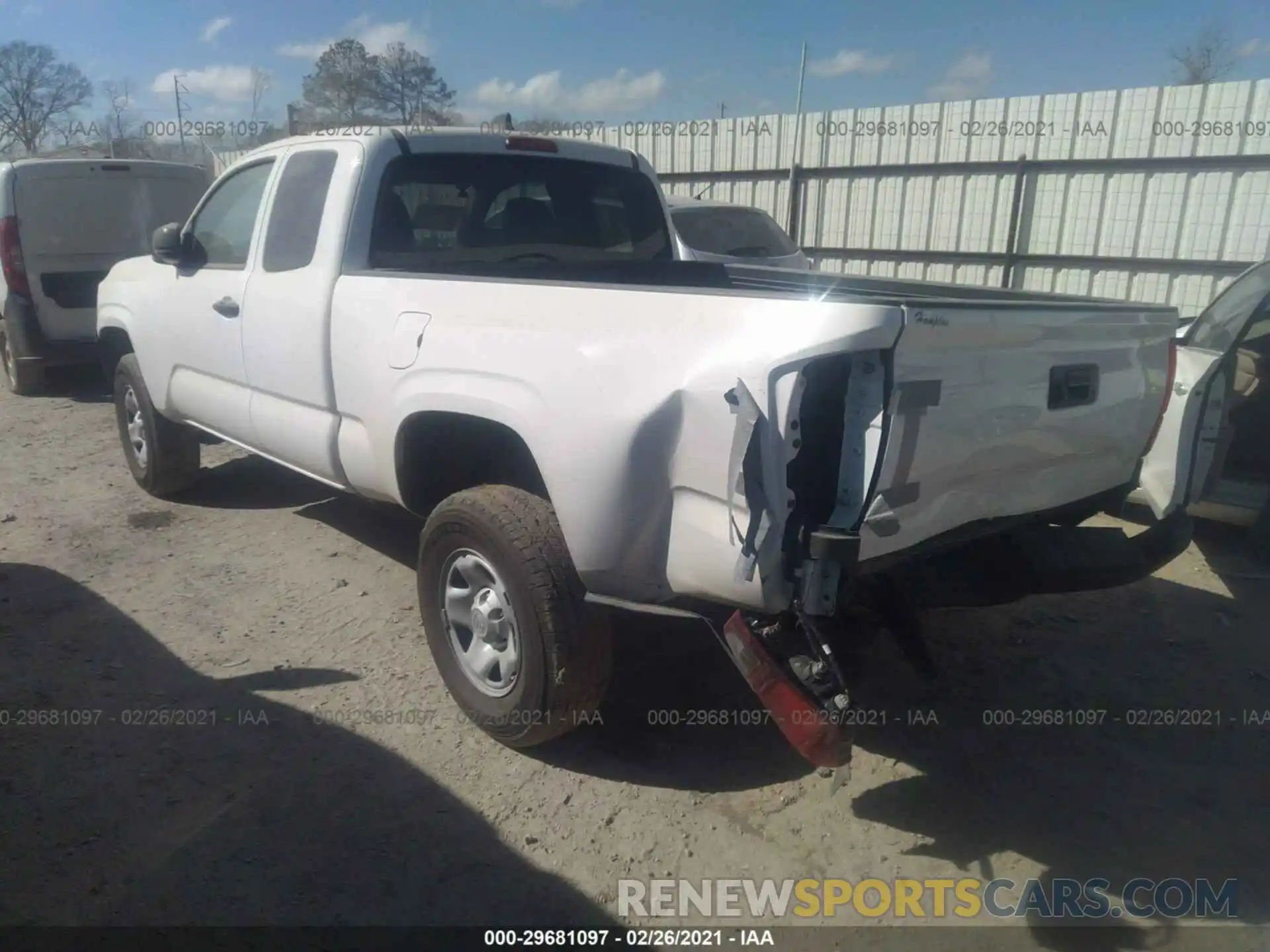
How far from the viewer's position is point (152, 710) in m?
3.48

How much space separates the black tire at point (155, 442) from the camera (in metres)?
5.46

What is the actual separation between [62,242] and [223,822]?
7.22m

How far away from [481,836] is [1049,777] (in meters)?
1.91

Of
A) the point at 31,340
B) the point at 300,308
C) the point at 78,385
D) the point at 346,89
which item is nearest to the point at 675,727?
the point at 300,308

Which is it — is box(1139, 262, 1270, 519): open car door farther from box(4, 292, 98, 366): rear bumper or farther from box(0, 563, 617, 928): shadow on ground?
box(4, 292, 98, 366): rear bumper

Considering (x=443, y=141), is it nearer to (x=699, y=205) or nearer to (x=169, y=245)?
(x=169, y=245)

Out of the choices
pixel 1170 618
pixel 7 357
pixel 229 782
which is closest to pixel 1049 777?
pixel 1170 618

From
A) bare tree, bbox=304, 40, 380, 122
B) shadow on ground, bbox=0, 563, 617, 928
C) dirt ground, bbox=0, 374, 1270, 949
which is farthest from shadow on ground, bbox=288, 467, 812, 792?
bare tree, bbox=304, 40, 380, 122

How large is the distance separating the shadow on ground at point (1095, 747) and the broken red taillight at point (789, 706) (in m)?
0.68

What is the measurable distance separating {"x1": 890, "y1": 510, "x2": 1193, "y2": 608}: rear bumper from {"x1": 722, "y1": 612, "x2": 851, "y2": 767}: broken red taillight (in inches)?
19.7

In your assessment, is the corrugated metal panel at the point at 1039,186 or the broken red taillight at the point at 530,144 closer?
the broken red taillight at the point at 530,144

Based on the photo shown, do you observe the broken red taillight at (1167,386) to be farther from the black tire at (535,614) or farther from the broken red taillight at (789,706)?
the black tire at (535,614)

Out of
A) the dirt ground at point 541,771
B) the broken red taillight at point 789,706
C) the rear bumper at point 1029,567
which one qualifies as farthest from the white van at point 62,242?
the rear bumper at point 1029,567

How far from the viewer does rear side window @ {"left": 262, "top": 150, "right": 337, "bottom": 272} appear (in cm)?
394
